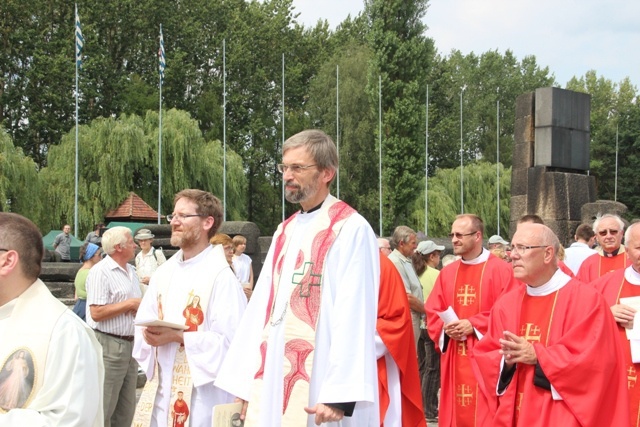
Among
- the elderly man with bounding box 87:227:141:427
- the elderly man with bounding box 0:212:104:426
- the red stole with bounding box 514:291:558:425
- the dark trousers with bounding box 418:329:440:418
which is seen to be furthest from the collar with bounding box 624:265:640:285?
the elderly man with bounding box 0:212:104:426

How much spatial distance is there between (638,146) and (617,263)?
5179 centimetres

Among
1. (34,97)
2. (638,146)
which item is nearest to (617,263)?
(34,97)

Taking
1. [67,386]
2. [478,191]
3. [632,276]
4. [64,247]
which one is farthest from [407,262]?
[478,191]

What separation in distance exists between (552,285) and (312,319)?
1795 millimetres

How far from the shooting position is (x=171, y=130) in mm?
33781

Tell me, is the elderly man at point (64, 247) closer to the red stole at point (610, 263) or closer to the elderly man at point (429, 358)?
the elderly man at point (429, 358)

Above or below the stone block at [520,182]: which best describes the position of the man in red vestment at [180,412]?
below

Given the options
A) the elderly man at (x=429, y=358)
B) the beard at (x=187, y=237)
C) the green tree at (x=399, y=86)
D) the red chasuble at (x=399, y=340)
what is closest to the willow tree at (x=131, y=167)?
the green tree at (x=399, y=86)

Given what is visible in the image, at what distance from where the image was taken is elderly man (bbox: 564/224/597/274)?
9828 mm

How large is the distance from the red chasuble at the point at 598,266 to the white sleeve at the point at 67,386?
5.77 metres

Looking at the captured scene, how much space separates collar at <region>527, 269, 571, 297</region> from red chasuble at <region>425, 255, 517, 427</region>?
188cm

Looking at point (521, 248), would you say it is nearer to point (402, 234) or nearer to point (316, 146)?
point (316, 146)

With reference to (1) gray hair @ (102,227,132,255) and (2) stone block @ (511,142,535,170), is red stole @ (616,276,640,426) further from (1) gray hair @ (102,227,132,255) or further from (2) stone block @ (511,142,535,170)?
(2) stone block @ (511,142,535,170)

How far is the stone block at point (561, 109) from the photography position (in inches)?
690
